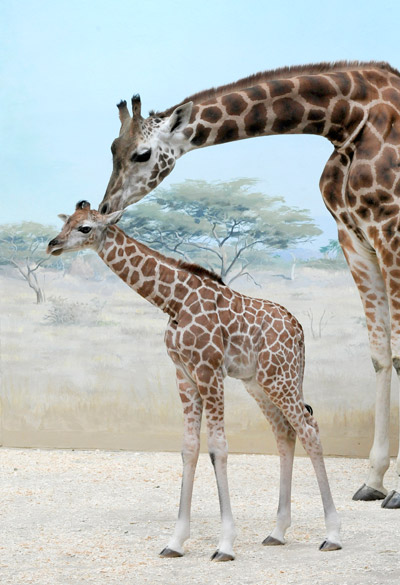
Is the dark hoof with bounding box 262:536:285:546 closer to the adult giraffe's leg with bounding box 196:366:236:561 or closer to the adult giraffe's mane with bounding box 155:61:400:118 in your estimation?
the adult giraffe's leg with bounding box 196:366:236:561

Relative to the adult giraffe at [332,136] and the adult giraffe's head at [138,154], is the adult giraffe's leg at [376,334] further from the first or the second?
the adult giraffe's head at [138,154]

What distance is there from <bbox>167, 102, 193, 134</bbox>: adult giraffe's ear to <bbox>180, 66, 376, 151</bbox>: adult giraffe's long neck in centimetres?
7

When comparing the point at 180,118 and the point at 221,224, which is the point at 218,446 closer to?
the point at 180,118

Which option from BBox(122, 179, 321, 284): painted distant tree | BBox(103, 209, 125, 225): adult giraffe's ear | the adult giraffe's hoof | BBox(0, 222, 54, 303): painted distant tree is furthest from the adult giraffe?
BBox(0, 222, 54, 303): painted distant tree

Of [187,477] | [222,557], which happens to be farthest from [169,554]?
[187,477]

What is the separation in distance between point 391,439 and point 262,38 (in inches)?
141

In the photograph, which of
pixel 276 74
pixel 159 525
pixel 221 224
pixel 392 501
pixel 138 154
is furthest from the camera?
pixel 221 224

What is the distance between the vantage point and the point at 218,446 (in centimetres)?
369

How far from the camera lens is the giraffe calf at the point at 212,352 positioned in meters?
3.70

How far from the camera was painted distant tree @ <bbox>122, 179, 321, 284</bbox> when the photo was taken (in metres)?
7.04

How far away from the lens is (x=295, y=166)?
23.2 ft

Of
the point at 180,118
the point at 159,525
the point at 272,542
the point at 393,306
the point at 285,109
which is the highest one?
the point at 285,109

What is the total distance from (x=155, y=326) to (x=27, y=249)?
1378mm

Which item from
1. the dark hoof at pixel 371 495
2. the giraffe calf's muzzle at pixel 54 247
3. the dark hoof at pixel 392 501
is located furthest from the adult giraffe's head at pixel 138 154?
the dark hoof at pixel 371 495
